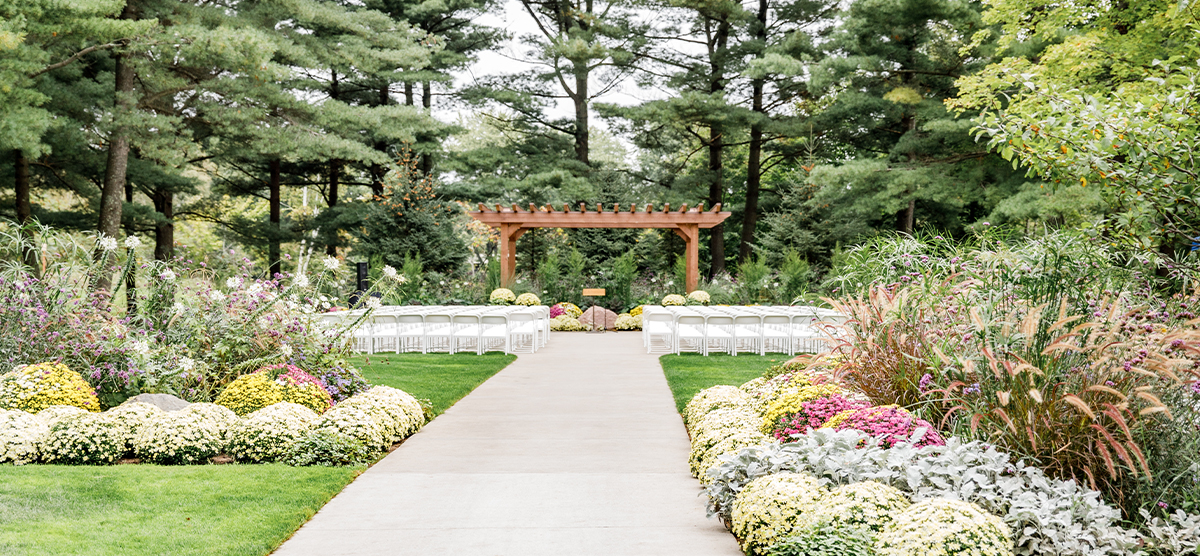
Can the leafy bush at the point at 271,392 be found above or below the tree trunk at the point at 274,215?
below

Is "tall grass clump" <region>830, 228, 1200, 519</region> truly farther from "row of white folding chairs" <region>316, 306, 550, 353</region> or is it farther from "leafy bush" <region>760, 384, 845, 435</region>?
"row of white folding chairs" <region>316, 306, 550, 353</region>

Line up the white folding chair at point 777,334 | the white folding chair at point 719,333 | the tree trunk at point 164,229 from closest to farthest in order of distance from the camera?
the white folding chair at point 777,334, the white folding chair at point 719,333, the tree trunk at point 164,229

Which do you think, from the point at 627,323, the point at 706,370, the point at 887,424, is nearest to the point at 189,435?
the point at 887,424

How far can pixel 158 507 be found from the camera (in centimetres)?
372

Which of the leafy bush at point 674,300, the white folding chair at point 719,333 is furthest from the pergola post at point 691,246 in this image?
the white folding chair at point 719,333

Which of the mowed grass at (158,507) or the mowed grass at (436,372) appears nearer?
the mowed grass at (158,507)

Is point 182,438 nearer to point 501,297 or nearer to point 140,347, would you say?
point 140,347

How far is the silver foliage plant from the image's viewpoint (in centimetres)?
286

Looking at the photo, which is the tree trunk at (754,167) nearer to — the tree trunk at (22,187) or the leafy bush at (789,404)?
the tree trunk at (22,187)

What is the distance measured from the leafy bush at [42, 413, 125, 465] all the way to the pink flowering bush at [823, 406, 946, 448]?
3924 mm

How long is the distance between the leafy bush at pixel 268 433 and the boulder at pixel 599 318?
11859mm

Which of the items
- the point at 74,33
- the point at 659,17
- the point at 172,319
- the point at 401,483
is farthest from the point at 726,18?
the point at 401,483

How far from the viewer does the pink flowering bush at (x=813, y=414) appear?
4207 mm

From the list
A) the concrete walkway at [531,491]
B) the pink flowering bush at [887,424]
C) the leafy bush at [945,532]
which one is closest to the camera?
the leafy bush at [945,532]
